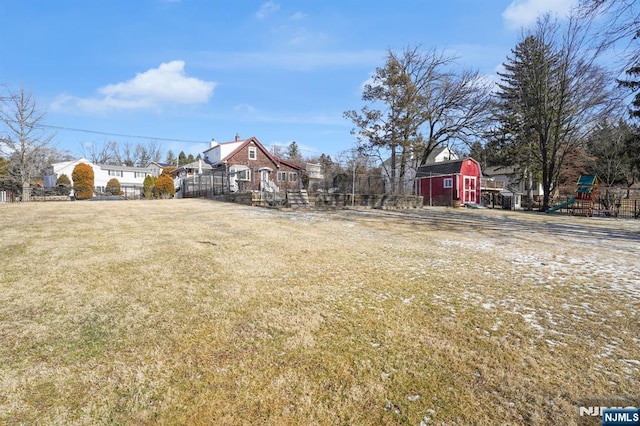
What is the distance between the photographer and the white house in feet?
160

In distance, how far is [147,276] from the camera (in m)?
4.75

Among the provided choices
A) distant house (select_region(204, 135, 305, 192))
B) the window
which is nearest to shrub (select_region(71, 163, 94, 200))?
distant house (select_region(204, 135, 305, 192))

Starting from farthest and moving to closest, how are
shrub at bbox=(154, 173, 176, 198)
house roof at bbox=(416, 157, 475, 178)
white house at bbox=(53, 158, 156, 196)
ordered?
white house at bbox=(53, 158, 156, 196), shrub at bbox=(154, 173, 176, 198), house roof at bbox=(416, 157, 475, 178)

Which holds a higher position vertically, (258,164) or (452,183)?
(258,164)

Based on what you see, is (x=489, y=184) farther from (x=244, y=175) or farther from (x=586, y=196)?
(x=244, y=175)

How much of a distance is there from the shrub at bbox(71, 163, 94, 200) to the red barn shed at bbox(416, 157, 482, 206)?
113ft

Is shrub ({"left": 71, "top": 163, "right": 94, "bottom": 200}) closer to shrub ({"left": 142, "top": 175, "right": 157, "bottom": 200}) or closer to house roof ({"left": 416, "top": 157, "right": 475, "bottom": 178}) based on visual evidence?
shrub ({"left": 142, "top": 175, "right": 157, "bottom": 200})

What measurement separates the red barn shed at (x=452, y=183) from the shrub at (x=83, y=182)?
3432cm

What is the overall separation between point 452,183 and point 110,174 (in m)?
52.2

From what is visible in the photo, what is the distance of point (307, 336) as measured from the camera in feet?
10.1

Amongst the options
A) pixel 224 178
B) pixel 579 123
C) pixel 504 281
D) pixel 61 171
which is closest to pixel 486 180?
pixel 579 123

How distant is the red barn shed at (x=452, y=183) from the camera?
27.3 meters

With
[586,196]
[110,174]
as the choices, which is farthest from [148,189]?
[586,196]

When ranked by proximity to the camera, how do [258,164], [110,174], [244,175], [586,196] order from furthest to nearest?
[110,174]
[258,164]
[244,175]
[586,196]
